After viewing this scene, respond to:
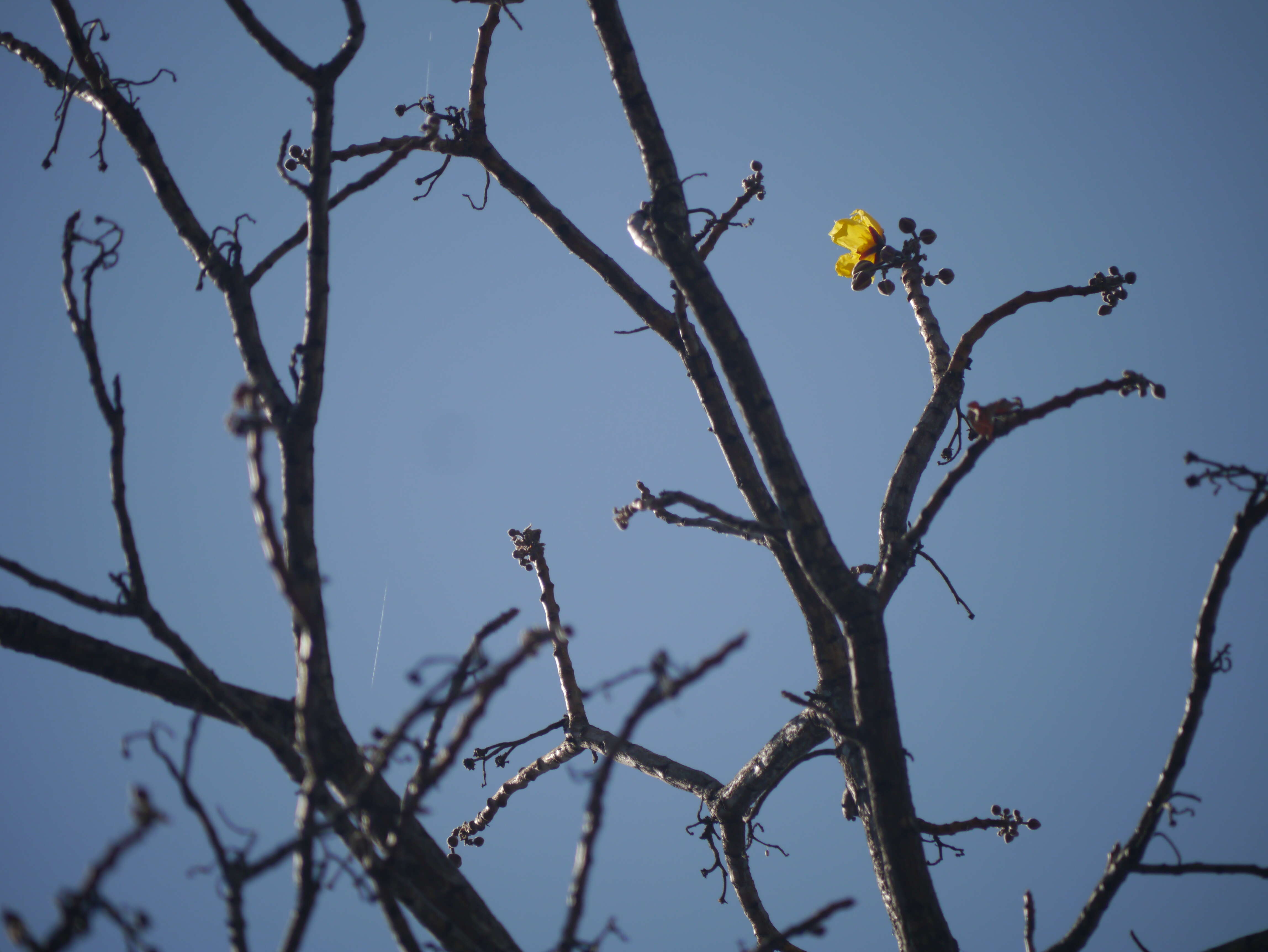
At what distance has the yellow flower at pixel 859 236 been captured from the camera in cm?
437

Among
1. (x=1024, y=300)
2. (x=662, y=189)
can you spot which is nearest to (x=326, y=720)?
(x=662, y=189)

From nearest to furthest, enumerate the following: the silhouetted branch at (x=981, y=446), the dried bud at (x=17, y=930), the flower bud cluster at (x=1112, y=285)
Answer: the dried bud at (x=17, y=930) < the silhouetted branch at (x=981, y=446) < the flower bud cluster at (x=1112, y=285)

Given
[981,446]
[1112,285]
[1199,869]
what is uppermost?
[1112,285]

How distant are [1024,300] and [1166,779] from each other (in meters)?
2.37

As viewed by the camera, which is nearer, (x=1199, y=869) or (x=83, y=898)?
(x=83, y=898)

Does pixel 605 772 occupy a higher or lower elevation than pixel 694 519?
lower

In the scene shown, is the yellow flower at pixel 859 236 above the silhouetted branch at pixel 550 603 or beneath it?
above

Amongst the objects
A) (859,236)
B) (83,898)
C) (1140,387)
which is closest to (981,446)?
(1140,387)

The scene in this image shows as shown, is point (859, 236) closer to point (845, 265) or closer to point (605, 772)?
point (845, 265)

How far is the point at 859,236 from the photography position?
4.39 meters

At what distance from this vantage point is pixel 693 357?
293 cm

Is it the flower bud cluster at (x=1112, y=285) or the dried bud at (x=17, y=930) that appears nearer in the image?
the dried bud at (x=17, y=930)

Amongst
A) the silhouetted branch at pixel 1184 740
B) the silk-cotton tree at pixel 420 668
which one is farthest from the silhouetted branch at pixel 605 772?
the silhouetted branch at pixel 1184 740

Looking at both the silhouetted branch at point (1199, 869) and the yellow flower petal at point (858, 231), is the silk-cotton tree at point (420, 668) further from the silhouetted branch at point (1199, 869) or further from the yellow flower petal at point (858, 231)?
the yellow flower petal at point (858, 231)
